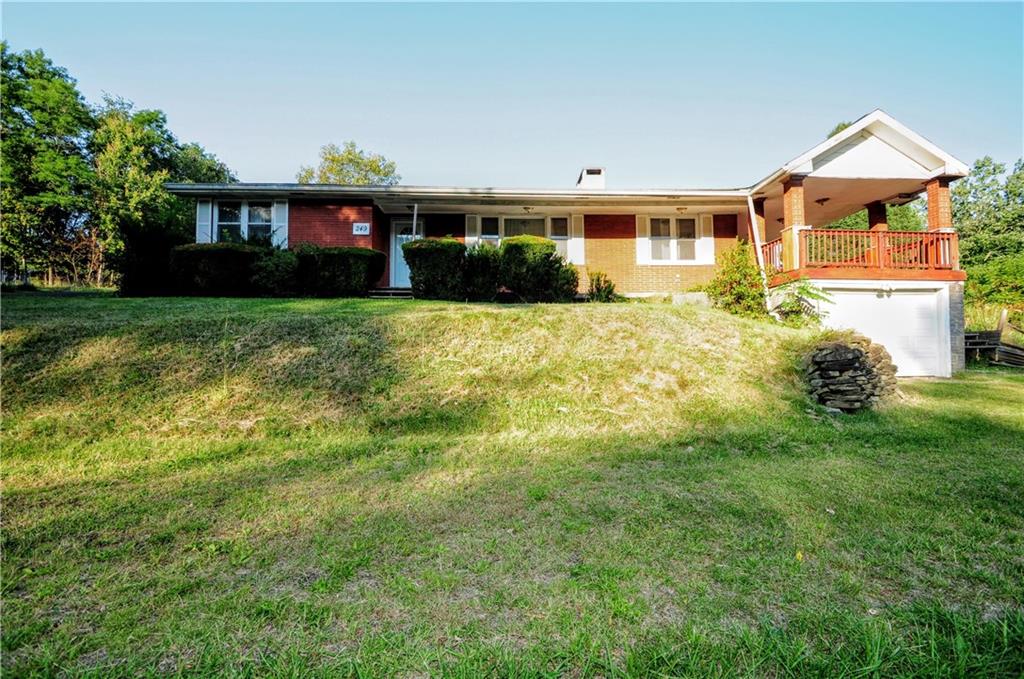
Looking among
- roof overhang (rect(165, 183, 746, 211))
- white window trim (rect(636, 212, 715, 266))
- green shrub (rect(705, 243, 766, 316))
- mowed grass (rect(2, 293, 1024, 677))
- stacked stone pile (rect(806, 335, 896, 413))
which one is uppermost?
roof overhang (rect(165, 183, 746, 211))

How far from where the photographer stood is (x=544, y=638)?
2.21 metres

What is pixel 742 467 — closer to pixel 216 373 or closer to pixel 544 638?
pixel 544 638

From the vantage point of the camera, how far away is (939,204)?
12.0 meters

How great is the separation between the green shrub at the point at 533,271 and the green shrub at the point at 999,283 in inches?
597

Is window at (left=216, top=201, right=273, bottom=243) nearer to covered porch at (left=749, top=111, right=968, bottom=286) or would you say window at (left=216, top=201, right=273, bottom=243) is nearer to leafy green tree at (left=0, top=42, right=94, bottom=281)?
leafy green tree at (left=0, top=42, right=94, bottom=281)

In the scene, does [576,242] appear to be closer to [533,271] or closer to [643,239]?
[643,239]

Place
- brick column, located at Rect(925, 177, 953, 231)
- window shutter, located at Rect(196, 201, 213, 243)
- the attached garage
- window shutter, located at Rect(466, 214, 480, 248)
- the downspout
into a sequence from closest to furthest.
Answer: the attached garage, brick column, located at Rect(925, 177, 953, 231), the downspout, window shutter, located at Rect(196, 201, 213, 243), window shutter, located at Rect(466, 214, 480, 248)

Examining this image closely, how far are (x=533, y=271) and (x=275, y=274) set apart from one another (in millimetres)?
6032

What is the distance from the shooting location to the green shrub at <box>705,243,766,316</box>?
11766mm

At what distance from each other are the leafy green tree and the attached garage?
28252 millimetres

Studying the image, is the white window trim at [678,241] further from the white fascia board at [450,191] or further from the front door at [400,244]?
the front door at [400,244]

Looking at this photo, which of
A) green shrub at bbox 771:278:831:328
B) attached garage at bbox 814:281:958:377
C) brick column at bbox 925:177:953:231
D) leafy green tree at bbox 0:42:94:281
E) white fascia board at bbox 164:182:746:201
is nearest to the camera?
green shrub at bbox 771:278:831:328

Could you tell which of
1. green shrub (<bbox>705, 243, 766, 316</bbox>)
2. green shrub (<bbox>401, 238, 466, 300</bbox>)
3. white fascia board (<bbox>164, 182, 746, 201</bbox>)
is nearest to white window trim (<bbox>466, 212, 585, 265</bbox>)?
white fascia board (<bbox>164, 182, 746, 201</bbox>)

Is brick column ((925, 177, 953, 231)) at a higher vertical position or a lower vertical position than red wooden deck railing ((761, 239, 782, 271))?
higher
